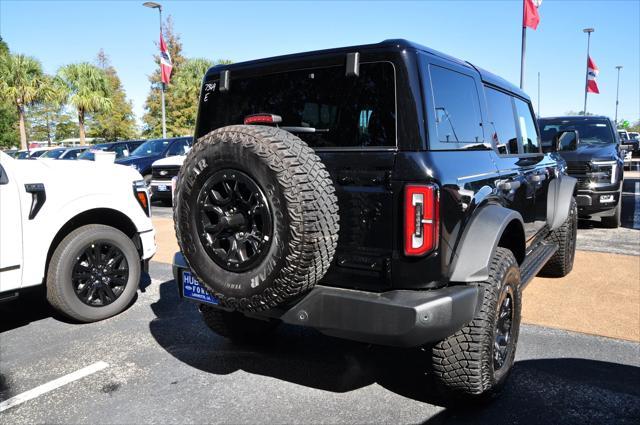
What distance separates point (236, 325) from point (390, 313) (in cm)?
168

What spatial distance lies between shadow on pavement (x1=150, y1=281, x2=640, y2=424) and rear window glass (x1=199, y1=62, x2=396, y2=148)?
5.11 feet

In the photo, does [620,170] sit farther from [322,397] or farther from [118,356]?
[118,356]

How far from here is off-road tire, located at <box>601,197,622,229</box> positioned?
8.53 metres

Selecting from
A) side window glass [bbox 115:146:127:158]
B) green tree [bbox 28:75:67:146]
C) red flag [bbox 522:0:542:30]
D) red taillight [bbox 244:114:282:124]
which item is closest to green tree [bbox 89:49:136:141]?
green tree [bbox 28:75:67:146]

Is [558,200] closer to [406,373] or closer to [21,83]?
[406,373]

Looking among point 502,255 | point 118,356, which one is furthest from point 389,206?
point 118,356

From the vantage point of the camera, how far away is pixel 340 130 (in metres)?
2.87

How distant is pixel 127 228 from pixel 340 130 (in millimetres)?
2877

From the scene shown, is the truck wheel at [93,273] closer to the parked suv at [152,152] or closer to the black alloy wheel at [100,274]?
the black alloy wheel at [100,274]

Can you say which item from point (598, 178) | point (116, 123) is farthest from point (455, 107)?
point (116, 123)

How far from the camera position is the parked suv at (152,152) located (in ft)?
44.8

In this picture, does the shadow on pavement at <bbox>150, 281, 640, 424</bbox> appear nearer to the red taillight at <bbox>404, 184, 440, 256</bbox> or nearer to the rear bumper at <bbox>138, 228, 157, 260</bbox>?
the rear bumper at <bbox>138, 228, 157, 260</bbox>

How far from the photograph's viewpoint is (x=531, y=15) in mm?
13789

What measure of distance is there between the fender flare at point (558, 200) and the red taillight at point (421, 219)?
8.77 feet
